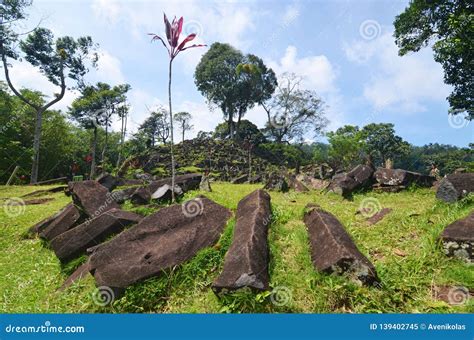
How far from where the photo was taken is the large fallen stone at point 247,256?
158 inches

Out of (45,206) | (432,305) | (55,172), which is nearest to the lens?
(432,305)

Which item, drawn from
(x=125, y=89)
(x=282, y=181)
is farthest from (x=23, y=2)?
(x=282, y=181)

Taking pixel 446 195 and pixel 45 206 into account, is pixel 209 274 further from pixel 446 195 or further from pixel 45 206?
pixel 45 206

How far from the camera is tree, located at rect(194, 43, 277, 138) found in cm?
4612

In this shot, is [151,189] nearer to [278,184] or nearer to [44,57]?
[278,184]

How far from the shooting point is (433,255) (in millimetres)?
4910

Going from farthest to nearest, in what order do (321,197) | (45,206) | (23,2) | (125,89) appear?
(125,89)
(23,2)
(45,206)
(321,197)

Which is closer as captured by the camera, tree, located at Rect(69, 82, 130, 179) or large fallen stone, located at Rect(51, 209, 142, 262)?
large fallen stone, located at Rect(51, 209, 142, 262)

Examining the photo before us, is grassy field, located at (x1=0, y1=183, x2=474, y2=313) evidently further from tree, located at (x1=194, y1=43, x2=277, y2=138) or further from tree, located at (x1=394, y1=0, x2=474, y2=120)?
tree, located at (x1=194, y1=43, x2=277, y2=138)

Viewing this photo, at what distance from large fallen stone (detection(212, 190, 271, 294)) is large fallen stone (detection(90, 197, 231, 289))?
63 cm

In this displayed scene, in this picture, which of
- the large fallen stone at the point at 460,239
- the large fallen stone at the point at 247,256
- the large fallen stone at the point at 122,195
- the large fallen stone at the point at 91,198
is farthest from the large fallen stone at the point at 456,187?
A: the large fallen stone at the point at 122,195

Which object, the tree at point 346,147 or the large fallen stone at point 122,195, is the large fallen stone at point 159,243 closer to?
the large fallen stone at point 122,195

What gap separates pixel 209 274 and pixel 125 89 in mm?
39160

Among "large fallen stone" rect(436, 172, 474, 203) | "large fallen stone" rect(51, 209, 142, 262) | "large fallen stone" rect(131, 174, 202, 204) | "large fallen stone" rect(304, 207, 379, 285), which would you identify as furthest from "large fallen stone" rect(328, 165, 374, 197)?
"large fallen stone" rect(51, 209, 142, 262)
